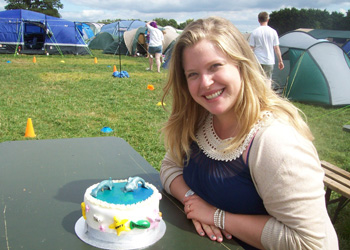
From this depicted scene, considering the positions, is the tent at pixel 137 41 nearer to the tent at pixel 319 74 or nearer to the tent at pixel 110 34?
the tent at pixel 110 34

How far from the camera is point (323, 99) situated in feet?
23.5

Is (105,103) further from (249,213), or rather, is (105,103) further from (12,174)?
(249,213)

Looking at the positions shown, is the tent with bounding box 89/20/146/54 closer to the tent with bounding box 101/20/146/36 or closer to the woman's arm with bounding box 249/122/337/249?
the tent with bounding box 101/20/146/36

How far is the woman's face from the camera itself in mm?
1250

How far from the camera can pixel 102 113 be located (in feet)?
19.1

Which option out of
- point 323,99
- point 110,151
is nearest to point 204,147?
point 110,151

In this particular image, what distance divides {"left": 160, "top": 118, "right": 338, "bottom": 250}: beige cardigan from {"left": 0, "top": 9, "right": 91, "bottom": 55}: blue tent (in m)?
15.7

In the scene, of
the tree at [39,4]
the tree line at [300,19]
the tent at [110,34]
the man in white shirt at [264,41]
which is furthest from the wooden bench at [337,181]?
the tree at [39,4]

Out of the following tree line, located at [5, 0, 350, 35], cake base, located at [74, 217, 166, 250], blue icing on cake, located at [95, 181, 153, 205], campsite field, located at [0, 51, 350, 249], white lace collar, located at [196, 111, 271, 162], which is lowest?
campsite field, located at [0, 51, 350, 249]

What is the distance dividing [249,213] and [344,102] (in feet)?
21.8

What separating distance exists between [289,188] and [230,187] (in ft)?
0.74

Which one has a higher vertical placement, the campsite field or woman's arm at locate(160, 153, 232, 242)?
woman's arm at locate(160, 153, 232, 242)

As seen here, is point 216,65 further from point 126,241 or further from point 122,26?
point 122,26

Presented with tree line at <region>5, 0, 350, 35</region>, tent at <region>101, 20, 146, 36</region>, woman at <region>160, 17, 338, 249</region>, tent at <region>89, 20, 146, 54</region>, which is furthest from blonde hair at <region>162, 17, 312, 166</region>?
tree line at <region>5, 0, 350, 35</region>
